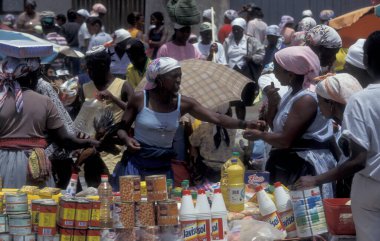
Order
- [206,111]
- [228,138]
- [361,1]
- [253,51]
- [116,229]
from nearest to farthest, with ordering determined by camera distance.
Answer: [116,229]
[206,111]
[228,138]
[253,51]
[361,1]

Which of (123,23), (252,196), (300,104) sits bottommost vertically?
(123,23)

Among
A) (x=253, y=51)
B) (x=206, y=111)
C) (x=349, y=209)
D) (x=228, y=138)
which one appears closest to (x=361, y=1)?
(x=253, y=51)

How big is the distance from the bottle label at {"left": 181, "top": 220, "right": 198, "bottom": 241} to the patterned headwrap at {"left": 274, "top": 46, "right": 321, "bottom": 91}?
1.59 m

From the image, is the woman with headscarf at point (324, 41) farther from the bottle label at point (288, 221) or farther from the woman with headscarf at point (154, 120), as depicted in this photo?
the bottle label at point (288, 221)

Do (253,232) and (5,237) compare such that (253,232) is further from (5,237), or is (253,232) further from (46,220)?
(5,237)

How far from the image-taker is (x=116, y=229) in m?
5.37

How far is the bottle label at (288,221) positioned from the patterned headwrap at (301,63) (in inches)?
47.4

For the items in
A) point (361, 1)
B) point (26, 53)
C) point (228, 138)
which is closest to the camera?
point (26, 53)

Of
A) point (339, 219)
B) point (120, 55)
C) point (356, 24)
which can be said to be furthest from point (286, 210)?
point (120, 55)

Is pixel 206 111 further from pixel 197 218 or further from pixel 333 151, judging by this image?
pixel 197 218

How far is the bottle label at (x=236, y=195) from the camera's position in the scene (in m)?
5.97

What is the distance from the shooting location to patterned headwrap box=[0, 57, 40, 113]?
264 inches

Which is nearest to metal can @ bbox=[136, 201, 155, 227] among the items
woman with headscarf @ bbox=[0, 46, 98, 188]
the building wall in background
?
woman with headscarf @ bbox=[0, 46, 98, 188]

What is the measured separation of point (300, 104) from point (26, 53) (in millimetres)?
1880
